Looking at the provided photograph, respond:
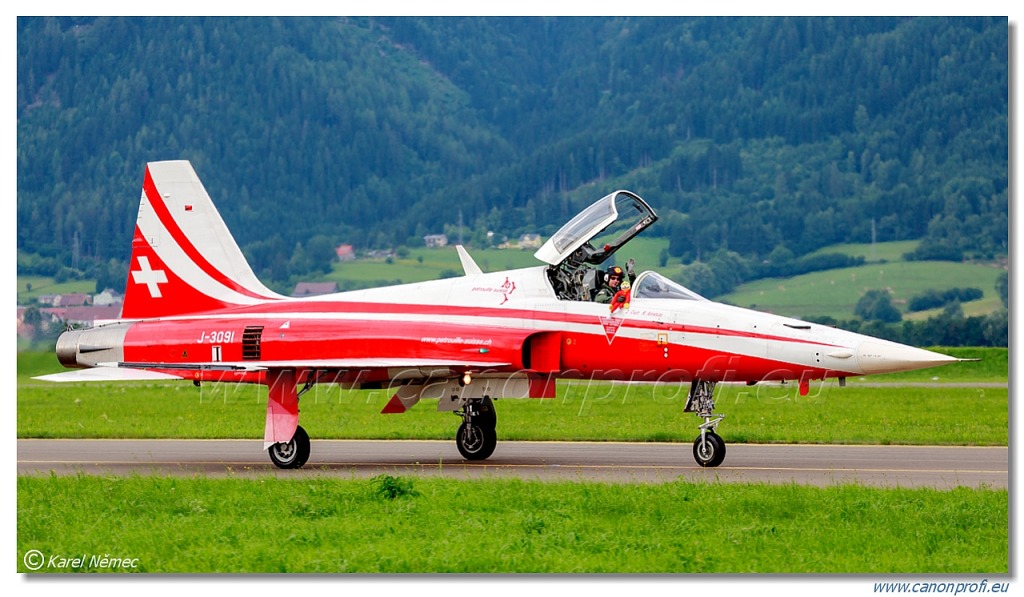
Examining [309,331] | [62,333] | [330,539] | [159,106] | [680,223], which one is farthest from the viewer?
[159,106]

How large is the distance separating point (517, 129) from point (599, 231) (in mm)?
151815

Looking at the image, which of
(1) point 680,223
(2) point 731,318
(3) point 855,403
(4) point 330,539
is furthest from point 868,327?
(4) point 330,539

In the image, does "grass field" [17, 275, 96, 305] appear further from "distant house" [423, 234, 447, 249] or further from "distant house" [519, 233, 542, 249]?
"distant house" [423, 234, 447, 249]

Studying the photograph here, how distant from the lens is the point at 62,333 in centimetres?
2138

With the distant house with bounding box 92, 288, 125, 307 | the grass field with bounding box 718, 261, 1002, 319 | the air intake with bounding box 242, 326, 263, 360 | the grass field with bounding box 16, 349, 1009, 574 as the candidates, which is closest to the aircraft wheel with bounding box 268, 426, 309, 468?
the grass field with bounding box 16, 349, 1009, 574

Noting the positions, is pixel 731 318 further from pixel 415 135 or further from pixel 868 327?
pixel 415 135

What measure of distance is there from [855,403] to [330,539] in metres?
22.0

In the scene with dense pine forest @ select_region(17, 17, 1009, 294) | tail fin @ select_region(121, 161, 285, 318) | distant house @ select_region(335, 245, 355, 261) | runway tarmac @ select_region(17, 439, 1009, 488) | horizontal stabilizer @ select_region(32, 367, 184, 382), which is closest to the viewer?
runway tarmac @ select_region(17, 439, 1009, 488)

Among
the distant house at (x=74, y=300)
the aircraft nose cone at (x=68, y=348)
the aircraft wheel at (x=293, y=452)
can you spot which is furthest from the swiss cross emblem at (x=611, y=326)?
the distant house at (x=74, y=300)

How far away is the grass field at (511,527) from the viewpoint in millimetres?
11250

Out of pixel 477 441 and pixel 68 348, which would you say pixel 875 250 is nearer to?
pixel 477 441

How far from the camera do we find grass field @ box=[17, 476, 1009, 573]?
1125 cm

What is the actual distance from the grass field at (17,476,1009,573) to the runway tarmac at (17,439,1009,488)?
1.98 m

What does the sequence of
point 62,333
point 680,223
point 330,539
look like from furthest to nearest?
point 680,223 < point 62,333 < point 330,539
